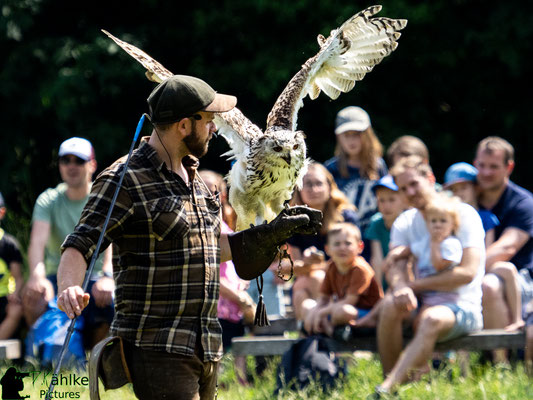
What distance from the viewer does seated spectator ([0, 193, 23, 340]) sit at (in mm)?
6453

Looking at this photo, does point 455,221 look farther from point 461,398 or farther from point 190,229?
point 190,229

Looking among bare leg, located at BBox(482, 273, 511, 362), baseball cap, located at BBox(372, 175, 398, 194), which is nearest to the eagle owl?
baseball cap, located at BBox(372, 175, 398, 194)

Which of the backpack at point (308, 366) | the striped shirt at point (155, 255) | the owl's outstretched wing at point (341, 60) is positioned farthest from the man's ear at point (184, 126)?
the backpack at point (308, 366)

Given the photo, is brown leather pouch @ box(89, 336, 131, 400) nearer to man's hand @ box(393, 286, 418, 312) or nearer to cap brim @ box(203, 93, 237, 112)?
cap brim @ box(203, 93, 237, 112)

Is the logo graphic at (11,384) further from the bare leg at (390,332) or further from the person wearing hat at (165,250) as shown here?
the bare leg at (390,332)

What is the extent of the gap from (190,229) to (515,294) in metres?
3.04

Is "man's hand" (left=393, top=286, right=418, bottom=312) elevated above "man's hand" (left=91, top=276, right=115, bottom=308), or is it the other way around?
"man's hand" (left=91, top=276, right=115, bottom=308)

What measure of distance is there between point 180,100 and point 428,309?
256 centimetres

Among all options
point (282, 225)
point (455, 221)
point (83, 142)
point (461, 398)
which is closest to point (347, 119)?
point (455, 221)

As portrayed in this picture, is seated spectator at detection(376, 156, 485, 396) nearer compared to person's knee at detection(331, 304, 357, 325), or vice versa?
seated spectator at detection(376, 156, 485, 396)

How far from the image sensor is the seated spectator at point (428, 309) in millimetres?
4906

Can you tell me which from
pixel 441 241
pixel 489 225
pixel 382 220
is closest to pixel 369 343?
pixel 441 241

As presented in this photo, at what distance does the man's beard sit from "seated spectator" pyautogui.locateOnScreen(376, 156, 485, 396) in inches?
87.6

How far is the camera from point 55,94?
9.17 meters
